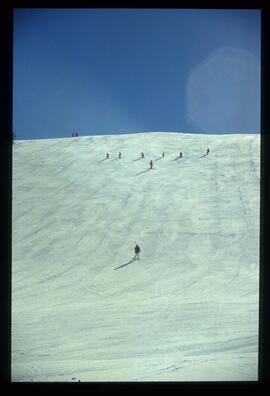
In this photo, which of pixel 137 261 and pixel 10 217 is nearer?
pixel 10 217

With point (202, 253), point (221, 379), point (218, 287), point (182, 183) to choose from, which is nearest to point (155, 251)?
point (202, 253)

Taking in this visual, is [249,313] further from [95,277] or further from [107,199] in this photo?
[107,199]

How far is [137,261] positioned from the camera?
46.5 ft

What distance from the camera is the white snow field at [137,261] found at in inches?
177

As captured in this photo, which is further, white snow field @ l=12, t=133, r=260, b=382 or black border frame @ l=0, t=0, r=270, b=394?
white snow field @ l=12, t=133, r=260, b=382

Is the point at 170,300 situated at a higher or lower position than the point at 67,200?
lower

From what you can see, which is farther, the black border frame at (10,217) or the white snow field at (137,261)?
the white snow field at (137,261)

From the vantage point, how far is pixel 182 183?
68.4 feet

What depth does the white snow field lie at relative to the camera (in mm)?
4500

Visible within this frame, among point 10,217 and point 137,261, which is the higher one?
point 10,217
